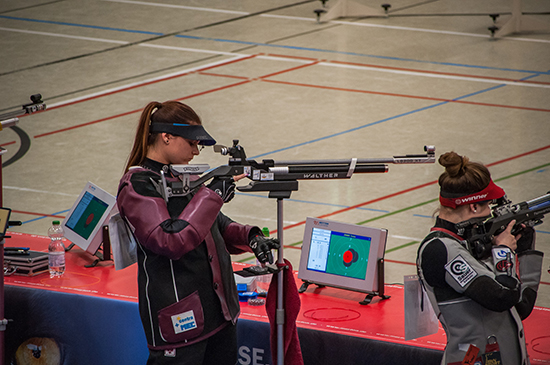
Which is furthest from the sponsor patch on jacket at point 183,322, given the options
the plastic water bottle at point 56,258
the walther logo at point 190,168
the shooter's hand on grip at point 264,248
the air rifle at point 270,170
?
the plastic water bottle at point 56,258

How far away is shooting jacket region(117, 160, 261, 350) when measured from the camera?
12.3ft

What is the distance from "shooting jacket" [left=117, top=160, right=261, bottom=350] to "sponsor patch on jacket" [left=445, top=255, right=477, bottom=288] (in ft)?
3.80

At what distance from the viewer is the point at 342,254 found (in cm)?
517

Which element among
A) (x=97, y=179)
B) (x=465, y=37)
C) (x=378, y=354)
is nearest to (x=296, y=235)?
(x=97, y=179)

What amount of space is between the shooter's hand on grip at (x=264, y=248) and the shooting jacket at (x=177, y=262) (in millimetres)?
176

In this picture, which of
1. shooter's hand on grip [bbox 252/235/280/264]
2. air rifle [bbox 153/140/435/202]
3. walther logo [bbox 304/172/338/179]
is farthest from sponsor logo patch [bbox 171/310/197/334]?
walther logo [bbox 304/172/338/179]

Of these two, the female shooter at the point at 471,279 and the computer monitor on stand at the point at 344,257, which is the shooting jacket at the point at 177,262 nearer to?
the female shooter at the point at 471,279

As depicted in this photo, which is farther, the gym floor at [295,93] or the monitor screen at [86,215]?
the gym floor at [295,93]

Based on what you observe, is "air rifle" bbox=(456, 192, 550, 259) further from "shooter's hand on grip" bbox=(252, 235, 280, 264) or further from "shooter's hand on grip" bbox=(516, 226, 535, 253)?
"shooter's hand on grip" bbox=(252, 235, 280, 264)

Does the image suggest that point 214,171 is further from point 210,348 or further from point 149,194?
point 210,348

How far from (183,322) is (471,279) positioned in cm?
143

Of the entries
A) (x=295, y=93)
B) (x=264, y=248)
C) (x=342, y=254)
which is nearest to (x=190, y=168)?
(x=264, y=248)

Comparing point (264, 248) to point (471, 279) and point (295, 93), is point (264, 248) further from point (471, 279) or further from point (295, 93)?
point (295, 93)

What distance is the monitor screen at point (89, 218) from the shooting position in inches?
229
